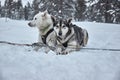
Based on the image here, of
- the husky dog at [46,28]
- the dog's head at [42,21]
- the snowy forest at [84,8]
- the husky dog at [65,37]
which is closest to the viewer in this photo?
the husky dog at [65,37]

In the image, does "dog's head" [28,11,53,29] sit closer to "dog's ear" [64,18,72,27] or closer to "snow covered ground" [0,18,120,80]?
"dog's ear" [64,18,72,27]

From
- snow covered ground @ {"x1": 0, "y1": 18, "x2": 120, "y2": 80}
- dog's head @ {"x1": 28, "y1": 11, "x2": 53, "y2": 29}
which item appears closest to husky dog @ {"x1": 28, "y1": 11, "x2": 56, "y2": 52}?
dog's head @ {"x1": 28, "y1": 11, "x2": 53, "y2": 29}

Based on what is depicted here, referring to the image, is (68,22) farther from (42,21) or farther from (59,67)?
(59,67)

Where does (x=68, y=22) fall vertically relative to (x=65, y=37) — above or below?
above

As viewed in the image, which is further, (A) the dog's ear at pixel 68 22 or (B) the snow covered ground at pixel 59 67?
(A) the dog's ear at pixel 68 22

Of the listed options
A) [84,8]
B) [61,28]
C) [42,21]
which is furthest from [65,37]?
[84,8]

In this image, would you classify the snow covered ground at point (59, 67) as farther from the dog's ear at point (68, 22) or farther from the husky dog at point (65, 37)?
the dog's ear at point (68, 22)

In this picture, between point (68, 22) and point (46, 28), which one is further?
point (46, 28)

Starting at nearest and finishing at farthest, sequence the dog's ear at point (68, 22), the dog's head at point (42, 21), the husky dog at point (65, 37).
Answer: the husky dog at point (65, 37)
the dog's ear at point (68, 22)
the dog's head at point (42, 21)

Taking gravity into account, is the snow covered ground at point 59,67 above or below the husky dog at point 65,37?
below

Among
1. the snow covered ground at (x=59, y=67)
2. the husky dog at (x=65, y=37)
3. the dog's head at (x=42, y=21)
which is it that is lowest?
the snow covered ground at (x=59, y=67)

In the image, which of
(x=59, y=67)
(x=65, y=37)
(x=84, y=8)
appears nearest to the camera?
(x=59, y=67)

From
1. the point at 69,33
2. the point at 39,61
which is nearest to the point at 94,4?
the point at 69,33

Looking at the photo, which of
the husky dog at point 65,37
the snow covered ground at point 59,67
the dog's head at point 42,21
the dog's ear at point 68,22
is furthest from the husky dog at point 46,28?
the snow covered ground at point 59,67
